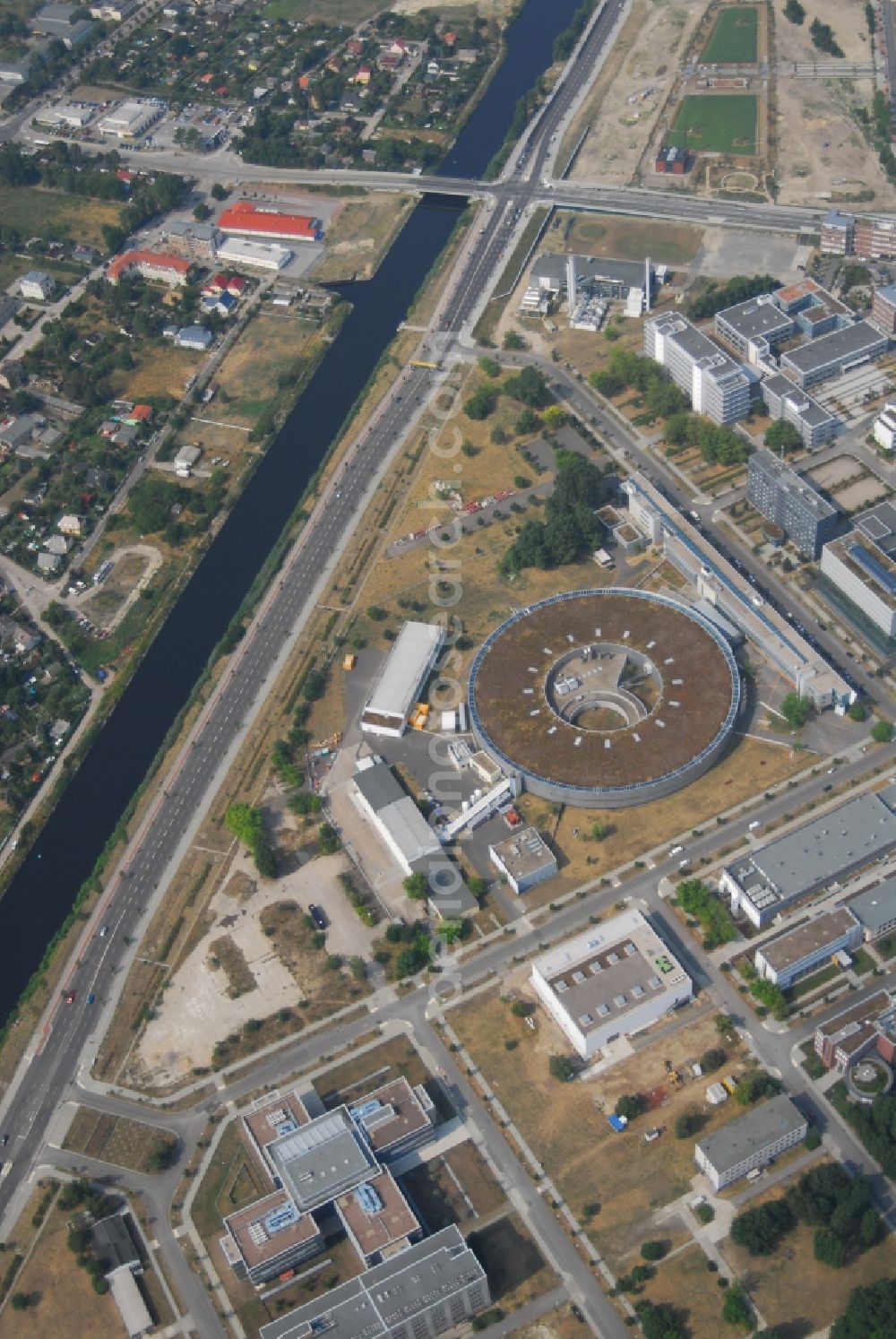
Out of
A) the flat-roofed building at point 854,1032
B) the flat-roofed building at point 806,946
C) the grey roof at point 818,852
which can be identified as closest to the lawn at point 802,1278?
the flat-roofed building at point 854,1032

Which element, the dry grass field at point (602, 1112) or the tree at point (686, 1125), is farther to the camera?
the tree at point (686, 1125)

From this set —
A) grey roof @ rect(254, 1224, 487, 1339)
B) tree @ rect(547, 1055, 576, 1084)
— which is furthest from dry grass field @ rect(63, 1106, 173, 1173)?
tree @ rect(547, 1055, 576, 1084)

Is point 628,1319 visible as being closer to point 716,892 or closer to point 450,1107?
point 450,1107

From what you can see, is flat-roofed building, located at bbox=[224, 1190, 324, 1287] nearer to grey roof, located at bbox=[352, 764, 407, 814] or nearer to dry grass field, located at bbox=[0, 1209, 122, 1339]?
dry grass field, located at bbox=[0, 1209, 122, 1339]

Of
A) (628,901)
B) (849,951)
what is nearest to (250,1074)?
(628,901)

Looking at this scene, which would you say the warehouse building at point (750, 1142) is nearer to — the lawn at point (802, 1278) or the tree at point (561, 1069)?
the lawn at point (802, 1278)

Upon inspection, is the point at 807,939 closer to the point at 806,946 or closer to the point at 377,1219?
the point at 806,946

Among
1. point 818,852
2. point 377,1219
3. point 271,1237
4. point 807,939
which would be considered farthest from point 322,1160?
point 818,852
